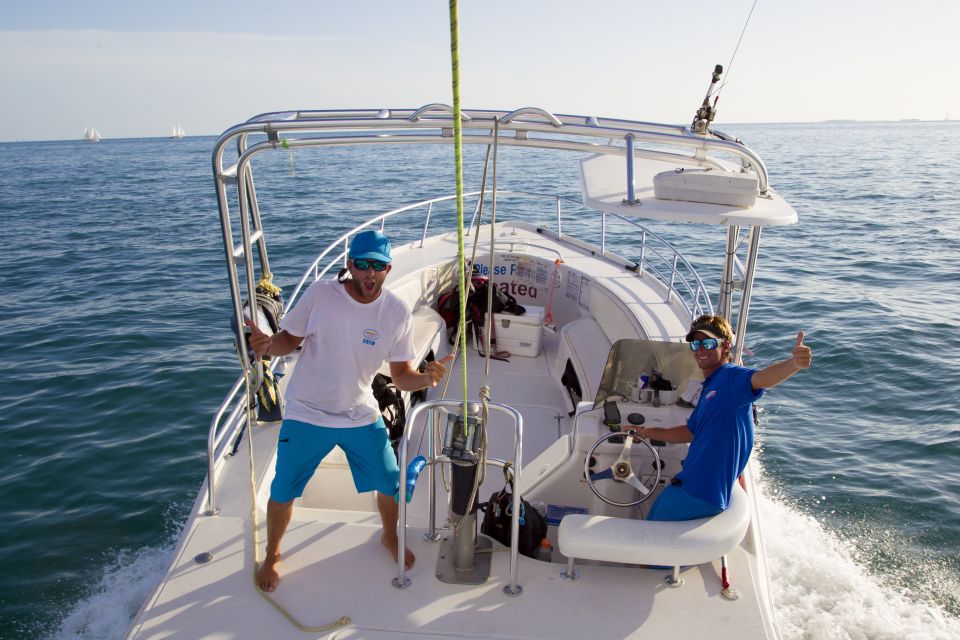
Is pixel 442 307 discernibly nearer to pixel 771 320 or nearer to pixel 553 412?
pixel 553 412

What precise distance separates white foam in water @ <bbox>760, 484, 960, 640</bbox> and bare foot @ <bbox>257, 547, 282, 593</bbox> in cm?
279

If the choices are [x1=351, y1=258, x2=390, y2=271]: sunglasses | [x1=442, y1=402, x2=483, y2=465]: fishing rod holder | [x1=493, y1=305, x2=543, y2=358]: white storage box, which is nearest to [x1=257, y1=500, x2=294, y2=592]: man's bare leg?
[x1=442, y1=402, x2=483, y2=465]: fishing rod holder

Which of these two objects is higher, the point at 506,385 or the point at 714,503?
the point at 714,503

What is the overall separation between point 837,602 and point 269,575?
3420 millimetres

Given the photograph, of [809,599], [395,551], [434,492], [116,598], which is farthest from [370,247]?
[809,599]

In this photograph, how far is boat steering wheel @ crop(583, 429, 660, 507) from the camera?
309 cm

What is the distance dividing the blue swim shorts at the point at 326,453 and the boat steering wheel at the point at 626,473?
0.96 meters

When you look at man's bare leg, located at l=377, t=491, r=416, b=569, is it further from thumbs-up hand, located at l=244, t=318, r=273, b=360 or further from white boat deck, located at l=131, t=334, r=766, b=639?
thumbs-up hand, located at l=244, t=318, r=273, b=360

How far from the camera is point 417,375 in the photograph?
2.72 metres

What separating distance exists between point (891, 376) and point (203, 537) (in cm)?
792

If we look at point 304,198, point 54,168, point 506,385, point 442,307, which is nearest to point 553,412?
point 506,385

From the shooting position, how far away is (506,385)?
580 cm

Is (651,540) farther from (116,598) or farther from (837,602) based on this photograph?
(116,598)

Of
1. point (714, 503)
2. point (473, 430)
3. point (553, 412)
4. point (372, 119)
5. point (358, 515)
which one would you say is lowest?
point (553, 412)
